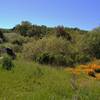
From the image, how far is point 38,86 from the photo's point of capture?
50.8 ft

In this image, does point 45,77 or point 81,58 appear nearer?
point 45,77

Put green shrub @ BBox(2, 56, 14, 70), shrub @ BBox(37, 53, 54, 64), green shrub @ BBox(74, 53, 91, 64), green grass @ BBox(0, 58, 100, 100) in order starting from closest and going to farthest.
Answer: green grass @ BBox(0, 58, 100, 100)
green shrub @ BBox(2, 56, 14, 70)
shrub @ BBox(37, 53, 54, 64)
green shrub @ BBox(74, 53, 91, 64)

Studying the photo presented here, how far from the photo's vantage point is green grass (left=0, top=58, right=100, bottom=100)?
1292 cm

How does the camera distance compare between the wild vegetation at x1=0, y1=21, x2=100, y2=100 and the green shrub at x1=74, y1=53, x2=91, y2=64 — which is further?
the green shrub at x1=74, y1=53, x2=91, y2=64

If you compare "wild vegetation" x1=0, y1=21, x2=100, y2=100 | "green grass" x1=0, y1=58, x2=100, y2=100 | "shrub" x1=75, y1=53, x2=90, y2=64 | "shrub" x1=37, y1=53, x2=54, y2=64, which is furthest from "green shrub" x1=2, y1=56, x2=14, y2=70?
"shrub" x1=75, y1=53, x2=90, y2=64

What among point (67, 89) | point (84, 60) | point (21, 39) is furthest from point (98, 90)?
point (21, 39)

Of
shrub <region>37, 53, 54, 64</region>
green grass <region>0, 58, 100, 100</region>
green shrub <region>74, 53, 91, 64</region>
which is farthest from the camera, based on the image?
green shrub <region>74, 53, 91, 64</region>

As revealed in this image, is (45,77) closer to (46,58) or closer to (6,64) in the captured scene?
(6,64)

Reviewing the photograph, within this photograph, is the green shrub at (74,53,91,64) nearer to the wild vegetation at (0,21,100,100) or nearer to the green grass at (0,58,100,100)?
the wild vegetation at (0,21,100,100)

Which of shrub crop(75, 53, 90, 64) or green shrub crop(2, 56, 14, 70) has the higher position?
green shrub crop(2, 56, 14, 70)

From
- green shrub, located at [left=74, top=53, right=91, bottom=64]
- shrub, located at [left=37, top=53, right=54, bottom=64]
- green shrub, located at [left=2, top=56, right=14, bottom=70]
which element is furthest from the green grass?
green shrub, located at [left=74, top=53, right=91, bottom=64]

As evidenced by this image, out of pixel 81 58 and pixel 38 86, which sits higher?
pixel 81 58

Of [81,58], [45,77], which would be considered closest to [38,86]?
[45,77]

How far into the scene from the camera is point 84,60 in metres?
35.9
